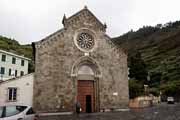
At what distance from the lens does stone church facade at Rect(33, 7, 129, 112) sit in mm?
26062

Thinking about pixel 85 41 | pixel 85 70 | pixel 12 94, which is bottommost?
pixel 12 94

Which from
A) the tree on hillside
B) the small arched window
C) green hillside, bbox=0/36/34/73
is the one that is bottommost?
the small arched window

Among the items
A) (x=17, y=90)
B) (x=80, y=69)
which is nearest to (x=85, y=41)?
(x=80, y=69)

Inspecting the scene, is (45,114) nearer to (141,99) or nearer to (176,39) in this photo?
(141,99)

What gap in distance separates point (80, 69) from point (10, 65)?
92.5 ft

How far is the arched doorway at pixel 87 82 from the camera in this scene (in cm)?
2823

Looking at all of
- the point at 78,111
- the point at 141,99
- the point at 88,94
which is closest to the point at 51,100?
the point at 78,111

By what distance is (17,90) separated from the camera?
2478 cm

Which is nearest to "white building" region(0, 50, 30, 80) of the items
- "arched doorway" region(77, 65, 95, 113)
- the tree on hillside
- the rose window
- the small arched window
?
the small arched window

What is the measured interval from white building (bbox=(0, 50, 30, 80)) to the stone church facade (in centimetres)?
2481

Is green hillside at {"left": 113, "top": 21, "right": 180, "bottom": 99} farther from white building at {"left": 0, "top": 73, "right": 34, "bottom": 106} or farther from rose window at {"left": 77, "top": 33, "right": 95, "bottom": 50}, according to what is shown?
white building at {"left": 0, "top": 73, "right": 34, "bottom": 106}

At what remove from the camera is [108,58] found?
30500 mm

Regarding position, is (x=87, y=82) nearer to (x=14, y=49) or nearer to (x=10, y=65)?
(x=10, y=65)

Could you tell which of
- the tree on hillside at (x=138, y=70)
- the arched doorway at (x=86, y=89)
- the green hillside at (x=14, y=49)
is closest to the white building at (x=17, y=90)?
the arched doorway at (x=86, y=89)
